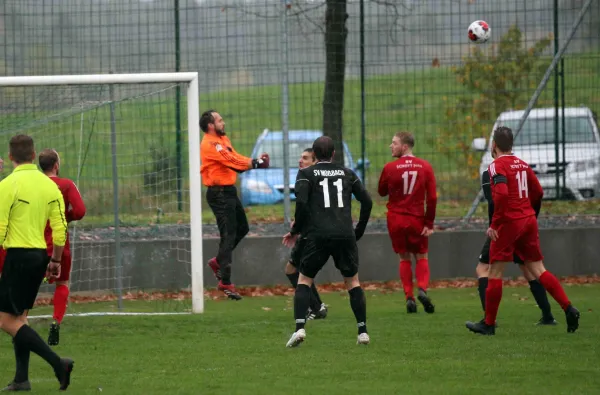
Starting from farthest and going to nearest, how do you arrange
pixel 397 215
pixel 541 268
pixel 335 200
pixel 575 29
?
pixel 575 29
pixel 397 215
pixel 541 268
pixel 335 200

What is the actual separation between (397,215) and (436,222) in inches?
154

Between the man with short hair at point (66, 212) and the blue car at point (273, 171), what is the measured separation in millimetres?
5459

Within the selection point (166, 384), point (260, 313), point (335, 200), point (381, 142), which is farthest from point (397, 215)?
point (166, 384)

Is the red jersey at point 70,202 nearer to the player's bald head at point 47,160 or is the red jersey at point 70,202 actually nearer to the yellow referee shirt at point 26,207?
the player's bald head at point 47,160

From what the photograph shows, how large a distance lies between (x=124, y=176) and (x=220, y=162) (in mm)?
1174

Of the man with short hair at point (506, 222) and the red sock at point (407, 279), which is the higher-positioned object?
the man with short hair at point (506, 222)

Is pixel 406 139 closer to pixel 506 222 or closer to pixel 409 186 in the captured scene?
pixel 409 186

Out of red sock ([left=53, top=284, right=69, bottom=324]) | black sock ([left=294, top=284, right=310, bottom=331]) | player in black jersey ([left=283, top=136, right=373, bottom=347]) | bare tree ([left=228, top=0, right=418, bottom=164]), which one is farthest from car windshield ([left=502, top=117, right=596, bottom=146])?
red sock ([left=53, top=284, right=69, bottom=324])

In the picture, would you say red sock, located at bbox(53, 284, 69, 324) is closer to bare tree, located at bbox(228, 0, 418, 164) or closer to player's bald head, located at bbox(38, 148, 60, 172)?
player's bald head, located at bbox(38, 148, 60, 172)

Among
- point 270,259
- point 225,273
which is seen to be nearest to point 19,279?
point 225,273

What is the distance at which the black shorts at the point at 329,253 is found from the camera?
9844 millimetres

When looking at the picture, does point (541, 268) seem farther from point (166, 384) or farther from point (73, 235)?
point (73, 235)

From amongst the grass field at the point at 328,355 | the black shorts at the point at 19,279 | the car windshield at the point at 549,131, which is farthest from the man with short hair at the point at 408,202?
the black shorts at the point at 19,279

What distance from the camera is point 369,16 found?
16078mm
